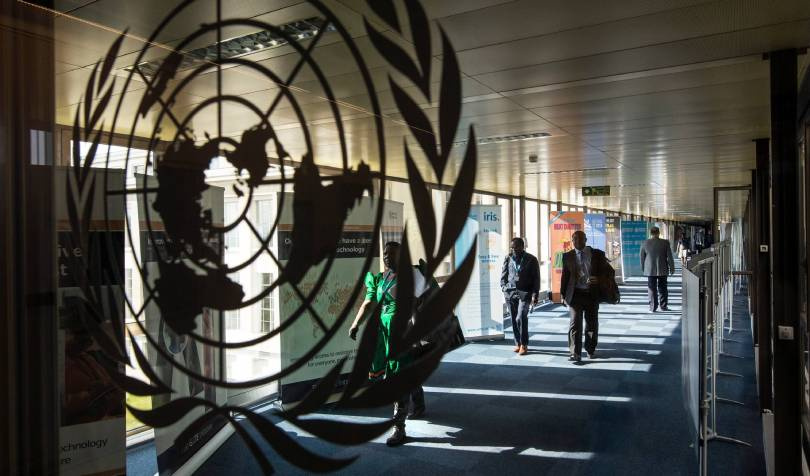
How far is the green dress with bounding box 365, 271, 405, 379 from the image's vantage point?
4.60ft

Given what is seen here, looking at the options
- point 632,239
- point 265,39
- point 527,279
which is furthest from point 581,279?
point 632,239

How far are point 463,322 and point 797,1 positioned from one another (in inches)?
245

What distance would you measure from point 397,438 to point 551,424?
4.18 ft

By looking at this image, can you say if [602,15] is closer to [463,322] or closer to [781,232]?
[781,232]

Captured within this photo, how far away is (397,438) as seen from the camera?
4.18 meters

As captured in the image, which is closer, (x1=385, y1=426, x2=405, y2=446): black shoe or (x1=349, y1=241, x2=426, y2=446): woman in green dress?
(x1=349, y1=241, x2=426, y2=446): woman in green dress

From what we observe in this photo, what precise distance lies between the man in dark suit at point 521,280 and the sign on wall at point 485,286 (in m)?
1.14

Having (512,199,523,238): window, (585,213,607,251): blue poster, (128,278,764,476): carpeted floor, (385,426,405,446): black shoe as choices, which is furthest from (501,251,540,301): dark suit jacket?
(585,213,607,251): blue poster

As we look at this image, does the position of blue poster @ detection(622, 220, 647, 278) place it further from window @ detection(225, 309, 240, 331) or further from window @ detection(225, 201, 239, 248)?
window @ detection(225, 201, 239, 248)

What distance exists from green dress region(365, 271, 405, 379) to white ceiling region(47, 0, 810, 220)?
42cm

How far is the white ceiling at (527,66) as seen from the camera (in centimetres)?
178

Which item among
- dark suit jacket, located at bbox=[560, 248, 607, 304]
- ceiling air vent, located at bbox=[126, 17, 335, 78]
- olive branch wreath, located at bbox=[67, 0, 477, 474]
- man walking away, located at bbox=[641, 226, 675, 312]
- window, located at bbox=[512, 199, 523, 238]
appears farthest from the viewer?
window, located at bbox=[512, 199, 523, 238]

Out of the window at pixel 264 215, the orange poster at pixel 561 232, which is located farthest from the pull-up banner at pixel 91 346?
the orange poster at pixel 561 232

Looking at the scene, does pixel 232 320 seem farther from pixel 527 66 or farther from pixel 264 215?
pixel 527 66
